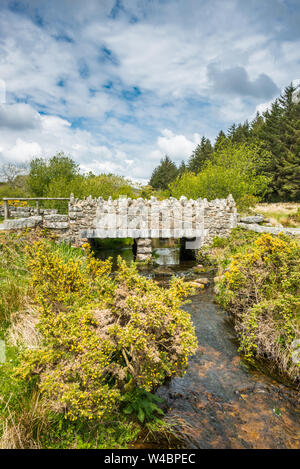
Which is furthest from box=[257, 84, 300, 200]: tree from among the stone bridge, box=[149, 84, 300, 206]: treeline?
the stone bridge

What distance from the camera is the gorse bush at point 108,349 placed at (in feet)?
9.36

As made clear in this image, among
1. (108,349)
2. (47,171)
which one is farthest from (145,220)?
(47,171)

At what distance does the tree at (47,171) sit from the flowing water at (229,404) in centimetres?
2371

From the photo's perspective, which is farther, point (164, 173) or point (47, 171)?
point (164, 173)

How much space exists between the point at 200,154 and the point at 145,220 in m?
47.7

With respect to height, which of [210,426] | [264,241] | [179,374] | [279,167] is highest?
[279,167]

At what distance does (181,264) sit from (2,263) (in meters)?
8.75

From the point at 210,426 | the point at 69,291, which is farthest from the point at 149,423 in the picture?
the point at 69,291

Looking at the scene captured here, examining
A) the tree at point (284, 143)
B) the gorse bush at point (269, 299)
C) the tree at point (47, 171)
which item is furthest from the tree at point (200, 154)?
the gorse bush at point (269, 299)

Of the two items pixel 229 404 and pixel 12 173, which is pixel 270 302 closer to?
pixel 229 404

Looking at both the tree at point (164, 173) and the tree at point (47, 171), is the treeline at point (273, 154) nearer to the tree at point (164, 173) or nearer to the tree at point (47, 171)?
the tree at point (47, 171)

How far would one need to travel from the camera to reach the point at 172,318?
11.0 ft

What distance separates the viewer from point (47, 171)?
26.0 m

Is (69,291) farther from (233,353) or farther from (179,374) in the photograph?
(233,353)
